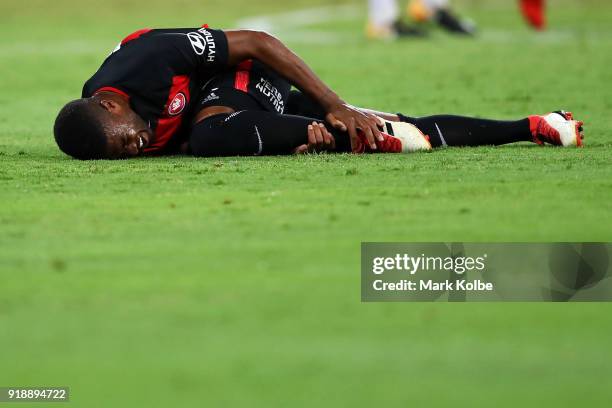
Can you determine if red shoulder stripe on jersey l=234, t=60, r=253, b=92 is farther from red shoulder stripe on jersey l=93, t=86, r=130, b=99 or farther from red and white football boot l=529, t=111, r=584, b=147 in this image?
red and white football boot l=529, t=111, r=584, b=147

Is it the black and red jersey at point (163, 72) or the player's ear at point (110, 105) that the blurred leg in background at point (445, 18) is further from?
the player's ear at point (110, 105)

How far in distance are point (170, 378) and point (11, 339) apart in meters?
0.52

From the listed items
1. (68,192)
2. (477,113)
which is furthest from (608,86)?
(68,192)

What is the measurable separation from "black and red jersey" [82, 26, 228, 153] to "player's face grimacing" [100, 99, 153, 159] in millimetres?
45

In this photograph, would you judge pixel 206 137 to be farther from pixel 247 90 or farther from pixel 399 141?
pixel 399 141

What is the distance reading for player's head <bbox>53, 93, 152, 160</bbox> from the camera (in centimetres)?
577

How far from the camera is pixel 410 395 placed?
2.64 m

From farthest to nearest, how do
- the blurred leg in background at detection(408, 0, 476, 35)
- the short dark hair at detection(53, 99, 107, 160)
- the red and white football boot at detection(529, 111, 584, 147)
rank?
the blurred leg in background at detection(408, 0, 476, 35) → the red and white football boot at detection(529, 111, 584, 147) → the short dark hair at detection(53, 99, 107, 160)

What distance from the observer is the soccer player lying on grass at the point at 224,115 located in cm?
586

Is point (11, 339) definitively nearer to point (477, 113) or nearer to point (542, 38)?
point (477, 113)

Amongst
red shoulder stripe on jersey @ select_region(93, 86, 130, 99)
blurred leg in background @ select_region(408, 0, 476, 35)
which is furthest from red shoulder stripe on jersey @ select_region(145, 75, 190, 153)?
blurred leg in background @ select_region(408, 0, 476, 35)

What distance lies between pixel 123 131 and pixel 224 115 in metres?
0.49

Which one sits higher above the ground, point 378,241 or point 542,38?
point 542,38

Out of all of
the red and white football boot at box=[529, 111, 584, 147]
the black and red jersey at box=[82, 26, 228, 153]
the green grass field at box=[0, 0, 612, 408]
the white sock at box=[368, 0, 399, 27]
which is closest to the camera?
the green grass field at box=[0, 0, 612, 408]
